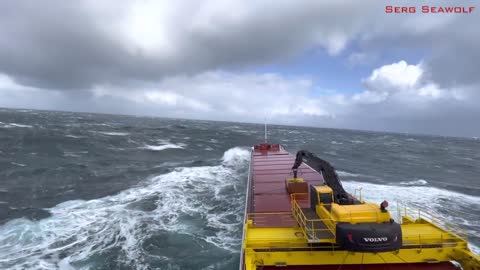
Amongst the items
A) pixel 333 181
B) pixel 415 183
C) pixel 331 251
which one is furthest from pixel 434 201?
pixel 331 251

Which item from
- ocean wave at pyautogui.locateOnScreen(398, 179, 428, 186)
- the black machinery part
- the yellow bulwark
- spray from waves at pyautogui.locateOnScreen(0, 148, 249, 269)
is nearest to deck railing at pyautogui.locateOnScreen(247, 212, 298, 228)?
the yellow bulwark

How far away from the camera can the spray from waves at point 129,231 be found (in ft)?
53.0

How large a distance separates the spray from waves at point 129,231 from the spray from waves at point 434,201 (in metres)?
15.0

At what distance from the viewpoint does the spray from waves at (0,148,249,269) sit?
636 inches

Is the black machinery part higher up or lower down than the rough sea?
higher up

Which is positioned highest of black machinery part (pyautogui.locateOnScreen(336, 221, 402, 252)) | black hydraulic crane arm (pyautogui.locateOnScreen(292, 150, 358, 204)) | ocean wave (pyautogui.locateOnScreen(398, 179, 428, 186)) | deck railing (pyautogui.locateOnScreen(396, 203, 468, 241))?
black hydraulic crane arm (pyautogui.locateOnScreen(292, 150, 358, 204))

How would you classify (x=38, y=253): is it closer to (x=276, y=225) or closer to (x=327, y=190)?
(x=276, y=225)

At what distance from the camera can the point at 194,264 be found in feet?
53.0

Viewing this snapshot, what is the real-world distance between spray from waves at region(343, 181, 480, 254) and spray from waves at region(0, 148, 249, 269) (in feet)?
49.3

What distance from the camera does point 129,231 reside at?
19969 mm

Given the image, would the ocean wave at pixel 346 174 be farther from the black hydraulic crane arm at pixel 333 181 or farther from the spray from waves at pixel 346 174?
the black hydraulic crane arm at pixel 333 181

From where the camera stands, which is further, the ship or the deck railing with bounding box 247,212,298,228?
the deck railing with bounding box 247,212,298,228

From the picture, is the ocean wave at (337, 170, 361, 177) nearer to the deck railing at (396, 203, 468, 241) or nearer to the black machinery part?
the deck railing at (396, 203, 468, 241)

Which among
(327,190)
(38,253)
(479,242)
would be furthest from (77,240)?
(479,242)
